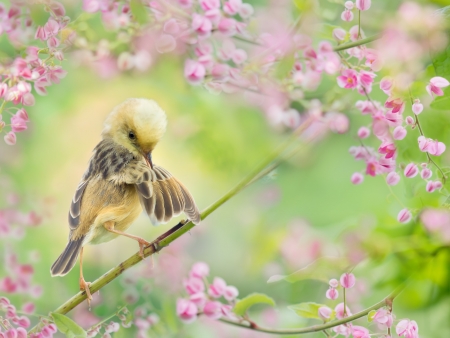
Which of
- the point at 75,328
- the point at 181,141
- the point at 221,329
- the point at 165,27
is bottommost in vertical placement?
the point at 221,329

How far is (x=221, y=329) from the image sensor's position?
0.77m

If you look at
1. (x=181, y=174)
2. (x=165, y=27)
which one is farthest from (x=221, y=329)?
(x=165, y=27)

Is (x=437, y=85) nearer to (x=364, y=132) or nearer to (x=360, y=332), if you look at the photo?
(x=364, y=132)

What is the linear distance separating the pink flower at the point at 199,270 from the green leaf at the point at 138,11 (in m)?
0.28

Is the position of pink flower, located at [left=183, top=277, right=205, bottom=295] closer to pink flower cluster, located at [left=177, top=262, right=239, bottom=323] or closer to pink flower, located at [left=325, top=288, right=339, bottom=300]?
pink flower cluster, located at [left=177, top=262, right=239, bottom=323]

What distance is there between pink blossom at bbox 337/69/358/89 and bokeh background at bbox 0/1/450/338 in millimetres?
44

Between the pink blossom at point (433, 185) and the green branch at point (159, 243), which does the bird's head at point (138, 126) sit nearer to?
the green branch at point (159, 243)

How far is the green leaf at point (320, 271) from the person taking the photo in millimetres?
737

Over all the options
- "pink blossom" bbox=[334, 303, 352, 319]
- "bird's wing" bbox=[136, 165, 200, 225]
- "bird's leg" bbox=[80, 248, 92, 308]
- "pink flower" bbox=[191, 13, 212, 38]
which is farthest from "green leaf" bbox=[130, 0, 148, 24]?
"pink blossom" bbox=[334, 303, 352, 319]

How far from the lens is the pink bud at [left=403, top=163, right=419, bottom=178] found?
2.27ft

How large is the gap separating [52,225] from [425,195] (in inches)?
16.6

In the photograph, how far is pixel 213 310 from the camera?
28.8 inches

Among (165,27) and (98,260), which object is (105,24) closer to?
(165,27)

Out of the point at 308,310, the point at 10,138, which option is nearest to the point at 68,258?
the point at 10,138
